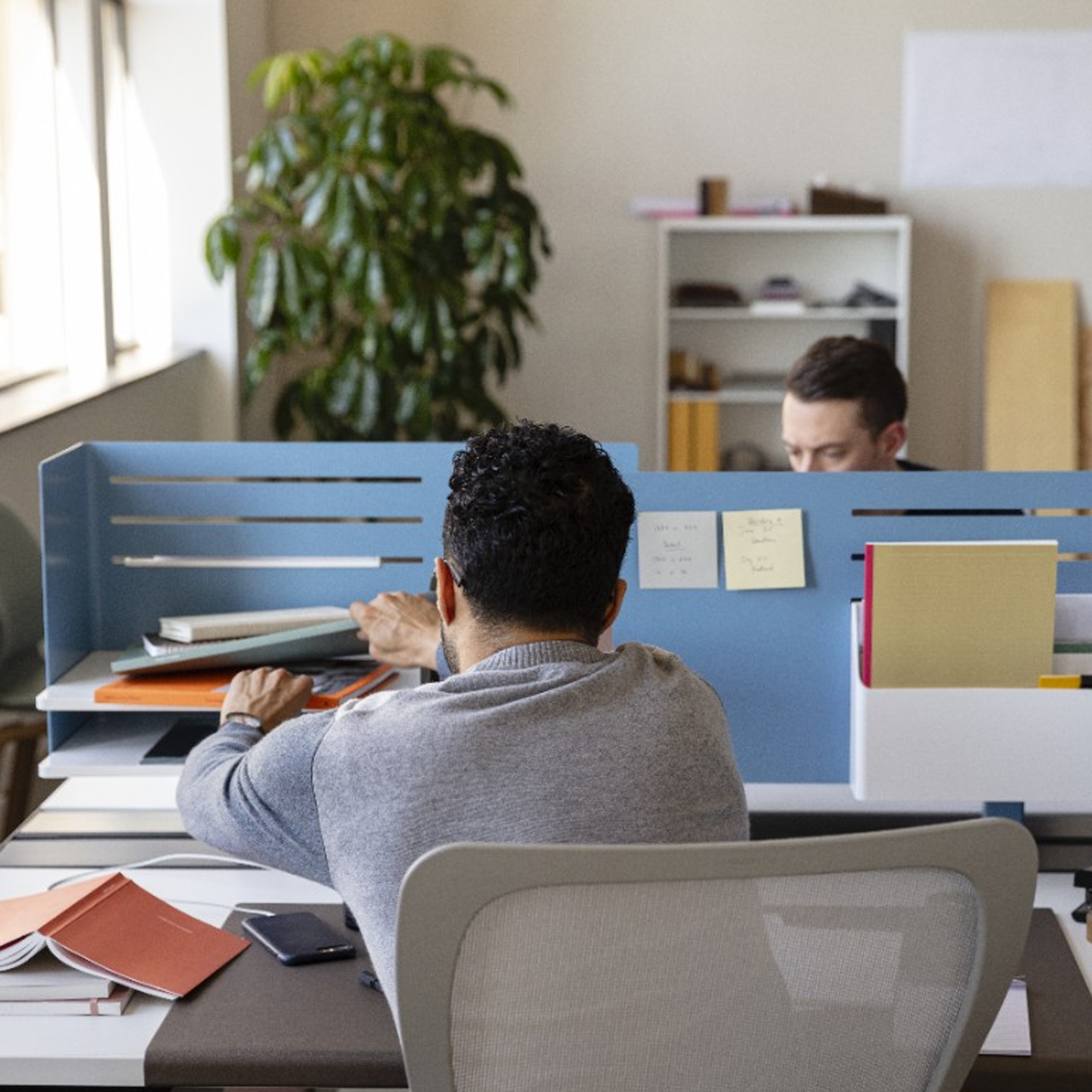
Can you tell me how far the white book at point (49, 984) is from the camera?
1506 millimetres

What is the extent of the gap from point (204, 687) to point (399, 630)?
0.85 ft

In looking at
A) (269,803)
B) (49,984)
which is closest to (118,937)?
(49,984)

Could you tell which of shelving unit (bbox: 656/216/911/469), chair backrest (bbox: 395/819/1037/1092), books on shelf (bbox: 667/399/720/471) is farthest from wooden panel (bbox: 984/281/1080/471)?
chair backrest (bbox: 395/819/1037/1092)

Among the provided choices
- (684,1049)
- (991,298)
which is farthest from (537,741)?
(991,298)

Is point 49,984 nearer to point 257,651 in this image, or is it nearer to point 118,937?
point 118,937

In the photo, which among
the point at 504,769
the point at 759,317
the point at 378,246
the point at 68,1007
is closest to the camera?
the point at 504,769

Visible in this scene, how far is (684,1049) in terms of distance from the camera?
Answer: 107 cm

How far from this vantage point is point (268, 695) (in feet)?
5.88

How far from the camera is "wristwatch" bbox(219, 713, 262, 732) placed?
5.50 feet

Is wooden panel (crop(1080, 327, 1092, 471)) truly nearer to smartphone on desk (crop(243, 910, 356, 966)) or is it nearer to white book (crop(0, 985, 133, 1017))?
smartphone on desk (crop(243, 910, 356, 966))

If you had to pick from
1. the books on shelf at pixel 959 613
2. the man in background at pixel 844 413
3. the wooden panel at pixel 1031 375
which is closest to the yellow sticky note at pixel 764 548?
the books on shelf at pixel 959 613

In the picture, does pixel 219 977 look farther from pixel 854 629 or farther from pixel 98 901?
pixel 854 629

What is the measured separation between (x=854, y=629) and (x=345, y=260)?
112 inches

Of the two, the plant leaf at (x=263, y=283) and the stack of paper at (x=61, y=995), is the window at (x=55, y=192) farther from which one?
the stack of paper at (x=61, y=995)
